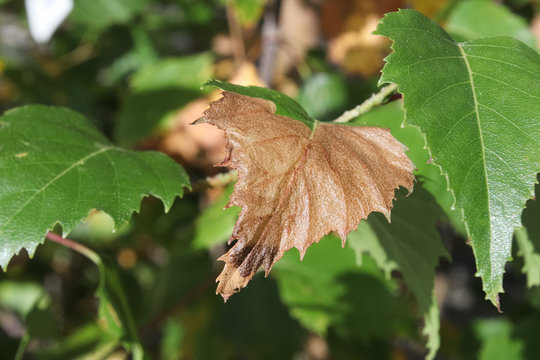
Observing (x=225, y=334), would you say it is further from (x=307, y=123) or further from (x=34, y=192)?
(x=307, y=123)

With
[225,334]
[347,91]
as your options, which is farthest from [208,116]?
[347,91]

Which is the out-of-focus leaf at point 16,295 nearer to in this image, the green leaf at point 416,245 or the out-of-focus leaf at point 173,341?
the out-of-focus leaf at point 173,341

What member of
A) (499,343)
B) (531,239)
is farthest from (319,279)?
(531,239)

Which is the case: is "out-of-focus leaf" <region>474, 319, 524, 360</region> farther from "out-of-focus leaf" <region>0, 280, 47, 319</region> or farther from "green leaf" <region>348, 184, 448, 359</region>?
"out-of-focus leaf" <region>0, 280, 47, 319</region>

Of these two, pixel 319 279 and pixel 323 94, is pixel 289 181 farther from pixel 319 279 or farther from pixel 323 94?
pixel 323 94

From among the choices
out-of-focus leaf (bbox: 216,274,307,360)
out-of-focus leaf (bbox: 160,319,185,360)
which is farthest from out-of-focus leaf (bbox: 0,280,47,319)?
out-of-focus leaf (bbox: 216,274,307,360)

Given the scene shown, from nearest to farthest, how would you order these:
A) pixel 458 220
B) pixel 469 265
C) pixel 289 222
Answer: pixel 289 222 < pixel 458 220 < pixel 469 265
